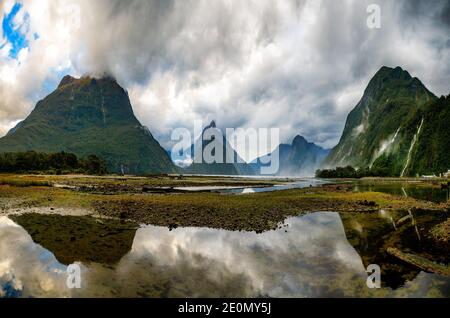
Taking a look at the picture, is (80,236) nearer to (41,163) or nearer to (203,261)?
(203,261)

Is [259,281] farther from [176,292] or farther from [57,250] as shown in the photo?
[57,250]

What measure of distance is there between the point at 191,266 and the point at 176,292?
4080 millimetres

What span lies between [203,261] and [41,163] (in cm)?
Result: 16279

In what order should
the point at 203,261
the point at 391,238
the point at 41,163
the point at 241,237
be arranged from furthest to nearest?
the point at 41,163 < the point at 241,237 < the point at 391,238 < the point at 203,261

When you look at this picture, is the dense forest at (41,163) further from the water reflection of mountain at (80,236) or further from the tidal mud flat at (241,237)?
the water reflection of mountain at (80,236)

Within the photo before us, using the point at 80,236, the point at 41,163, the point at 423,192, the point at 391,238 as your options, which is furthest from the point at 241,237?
the point at 41,163

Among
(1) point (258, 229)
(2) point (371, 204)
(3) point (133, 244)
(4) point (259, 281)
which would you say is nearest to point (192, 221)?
(1) point (258, 229)

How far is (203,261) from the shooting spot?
18953 mm

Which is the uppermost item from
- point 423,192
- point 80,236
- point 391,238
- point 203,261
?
point 423,192

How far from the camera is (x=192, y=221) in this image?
31.7m

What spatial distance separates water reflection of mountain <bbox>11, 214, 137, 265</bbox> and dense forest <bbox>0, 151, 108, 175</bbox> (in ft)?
420

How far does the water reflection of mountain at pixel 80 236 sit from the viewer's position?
19180 mm

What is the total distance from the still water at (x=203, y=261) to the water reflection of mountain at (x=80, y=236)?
0.26 feet
